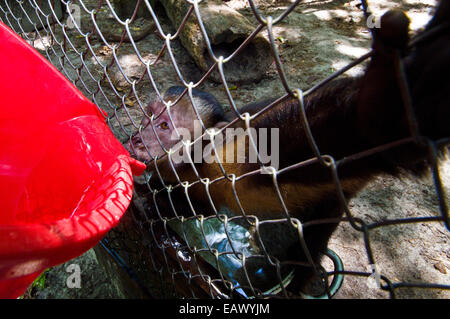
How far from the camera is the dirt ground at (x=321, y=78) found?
172 centimetres

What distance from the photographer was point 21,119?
43.2 inches

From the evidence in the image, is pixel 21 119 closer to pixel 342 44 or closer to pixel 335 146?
pixel 335 146

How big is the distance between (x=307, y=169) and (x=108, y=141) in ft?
2.09

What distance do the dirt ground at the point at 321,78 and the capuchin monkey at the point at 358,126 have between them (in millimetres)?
131

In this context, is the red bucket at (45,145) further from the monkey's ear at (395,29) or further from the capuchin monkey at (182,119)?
the capuchin monkey at (182,119)

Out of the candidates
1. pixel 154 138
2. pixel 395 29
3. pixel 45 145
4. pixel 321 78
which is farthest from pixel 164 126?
pixel 395 29

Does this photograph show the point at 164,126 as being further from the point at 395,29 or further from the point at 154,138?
the point at 395,29

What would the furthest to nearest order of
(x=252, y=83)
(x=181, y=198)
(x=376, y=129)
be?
1. (x=252, y=83)
2. (x=181, y=198)
3. (x=376, y=129)

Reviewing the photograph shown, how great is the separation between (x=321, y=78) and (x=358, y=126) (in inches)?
101

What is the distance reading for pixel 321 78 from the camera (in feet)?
10.5

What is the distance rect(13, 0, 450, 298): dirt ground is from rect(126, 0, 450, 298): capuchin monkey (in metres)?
0.13

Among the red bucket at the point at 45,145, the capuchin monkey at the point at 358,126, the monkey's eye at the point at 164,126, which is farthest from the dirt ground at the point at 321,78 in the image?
the red bucket at the point at 45,145

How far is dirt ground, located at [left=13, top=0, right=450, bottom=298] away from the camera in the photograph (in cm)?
172
